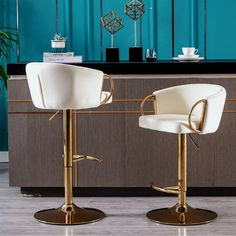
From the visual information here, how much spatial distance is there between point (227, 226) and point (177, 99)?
0.79 meters

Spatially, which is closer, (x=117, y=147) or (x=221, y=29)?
(x=117, y=147)

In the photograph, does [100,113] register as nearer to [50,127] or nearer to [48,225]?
[50,127]

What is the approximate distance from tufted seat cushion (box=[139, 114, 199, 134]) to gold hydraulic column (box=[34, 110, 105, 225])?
1.37ft

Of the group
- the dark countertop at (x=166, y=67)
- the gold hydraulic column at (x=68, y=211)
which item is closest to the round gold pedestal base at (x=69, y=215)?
the gold hydraulic column at (x=68, y=211)

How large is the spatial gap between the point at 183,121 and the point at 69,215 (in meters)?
0.84

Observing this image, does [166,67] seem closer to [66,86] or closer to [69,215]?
[66,86]

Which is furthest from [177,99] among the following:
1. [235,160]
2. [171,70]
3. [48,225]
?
[48,225]

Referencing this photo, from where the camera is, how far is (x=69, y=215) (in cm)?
371

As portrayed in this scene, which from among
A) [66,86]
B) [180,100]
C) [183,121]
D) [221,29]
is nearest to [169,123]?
[183,121]

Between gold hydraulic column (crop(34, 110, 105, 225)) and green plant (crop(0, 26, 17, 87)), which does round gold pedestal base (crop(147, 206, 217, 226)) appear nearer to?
gold hydraulic column (crop(34, 110, 105, 225))

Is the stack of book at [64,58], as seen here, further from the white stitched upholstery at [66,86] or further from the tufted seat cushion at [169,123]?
the tufted seat cushion at [169,123]

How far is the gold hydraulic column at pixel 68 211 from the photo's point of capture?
3648 millimetres

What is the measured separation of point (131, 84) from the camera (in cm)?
416

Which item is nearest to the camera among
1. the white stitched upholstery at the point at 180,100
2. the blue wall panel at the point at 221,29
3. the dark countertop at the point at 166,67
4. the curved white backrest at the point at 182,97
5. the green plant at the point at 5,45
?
the white stitched upholstery at the point at 180,100
